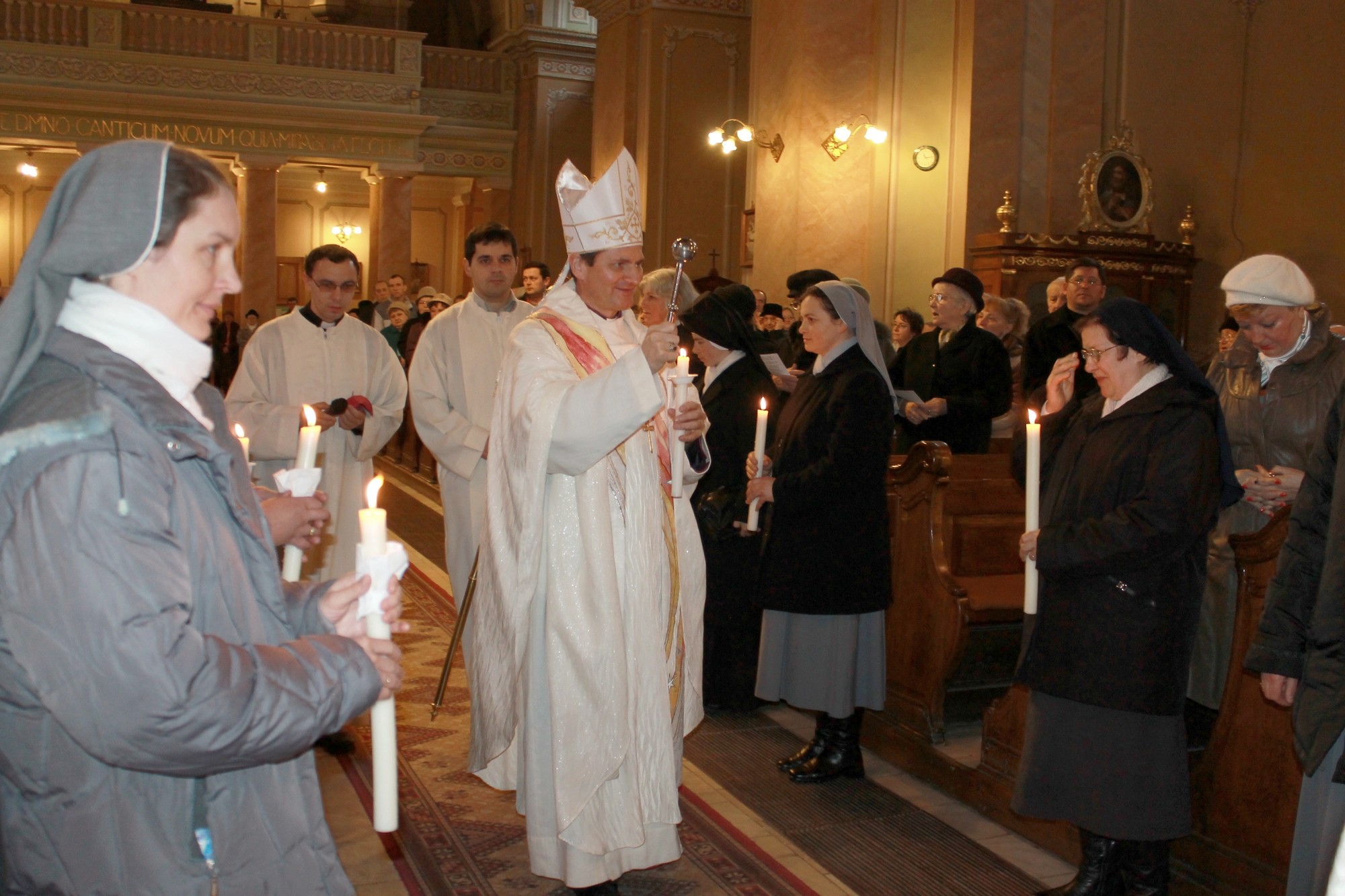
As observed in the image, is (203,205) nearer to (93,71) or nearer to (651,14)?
(651,14)

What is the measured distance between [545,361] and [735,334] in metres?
1.76

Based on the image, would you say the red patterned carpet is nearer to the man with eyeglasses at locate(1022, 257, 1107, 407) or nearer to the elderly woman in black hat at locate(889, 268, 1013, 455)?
the elderly woman in black hat at locate(889, 268, 1013, 455)

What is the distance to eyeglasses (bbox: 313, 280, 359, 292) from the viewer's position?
4.55 m

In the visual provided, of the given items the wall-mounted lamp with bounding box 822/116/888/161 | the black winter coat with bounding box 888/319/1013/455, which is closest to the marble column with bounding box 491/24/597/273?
the wall-mounted lamp with bounding box 822/116/888/161

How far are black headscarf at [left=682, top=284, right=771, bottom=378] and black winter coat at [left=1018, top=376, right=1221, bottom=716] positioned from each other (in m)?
1.97

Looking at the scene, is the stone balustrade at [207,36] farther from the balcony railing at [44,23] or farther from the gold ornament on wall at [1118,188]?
the gold ornament on wall at [1118,188]

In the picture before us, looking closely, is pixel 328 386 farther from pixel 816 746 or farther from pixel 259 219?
pixel 259 219

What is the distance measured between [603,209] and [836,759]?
86.4 inches

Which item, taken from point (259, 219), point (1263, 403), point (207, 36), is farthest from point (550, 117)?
point (1263, 403)

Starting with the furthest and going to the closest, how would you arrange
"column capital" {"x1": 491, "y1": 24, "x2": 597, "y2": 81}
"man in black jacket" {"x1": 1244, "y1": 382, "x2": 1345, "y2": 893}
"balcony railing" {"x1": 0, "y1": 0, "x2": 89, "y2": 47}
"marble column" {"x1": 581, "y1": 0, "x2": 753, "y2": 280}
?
"column capital" {"x1": 491, "y1": 24, "x2": 597, "y2": 81}, "balcony railing" {"x1": 0, "y1": 0, "x2": 89, "y2": 47}, "marble column" {"x1": 581, "y1": 0, "x2": 753, "y2": 280}, "man in black jacket" {"x1": 1244, "y1": 382, "x2": 1345, "y2": 893}

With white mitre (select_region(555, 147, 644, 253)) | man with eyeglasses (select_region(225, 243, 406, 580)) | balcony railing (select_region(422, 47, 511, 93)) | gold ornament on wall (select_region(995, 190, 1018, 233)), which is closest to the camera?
white mitre (select_region(555, 147, 644, 253))

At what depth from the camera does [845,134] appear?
10719 mm

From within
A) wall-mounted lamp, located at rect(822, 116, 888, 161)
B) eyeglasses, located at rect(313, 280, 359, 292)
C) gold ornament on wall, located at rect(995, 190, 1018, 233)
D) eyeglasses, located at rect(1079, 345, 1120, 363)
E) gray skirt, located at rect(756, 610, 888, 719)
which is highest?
wall-mounted lamp, located at rect(822, 116, 888, 161)

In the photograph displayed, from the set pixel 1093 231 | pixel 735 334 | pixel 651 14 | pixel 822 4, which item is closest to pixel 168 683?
pixel 735 334
